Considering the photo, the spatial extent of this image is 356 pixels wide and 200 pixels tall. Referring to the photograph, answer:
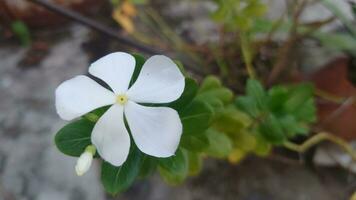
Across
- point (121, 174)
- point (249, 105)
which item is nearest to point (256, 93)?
point (249, 105)

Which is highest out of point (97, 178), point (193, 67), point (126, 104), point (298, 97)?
point (126, 104)

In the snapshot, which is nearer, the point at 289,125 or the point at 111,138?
the point at 111,138

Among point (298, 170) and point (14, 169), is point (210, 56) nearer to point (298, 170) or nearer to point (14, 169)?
point (298, 170)

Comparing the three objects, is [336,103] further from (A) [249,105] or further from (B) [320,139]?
(A) [249,105]

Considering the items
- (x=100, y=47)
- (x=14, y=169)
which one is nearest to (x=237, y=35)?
(x=100, y=47)

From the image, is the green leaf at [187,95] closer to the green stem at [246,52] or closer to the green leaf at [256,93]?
the green leaf at [256,93]

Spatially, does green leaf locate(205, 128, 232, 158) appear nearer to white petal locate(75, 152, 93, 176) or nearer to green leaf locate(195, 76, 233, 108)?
green leaf locate(195, 76, 233, 108)

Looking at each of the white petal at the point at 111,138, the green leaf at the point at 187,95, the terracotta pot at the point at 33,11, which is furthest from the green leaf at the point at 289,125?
the terracotta pot at the point at 33,11
